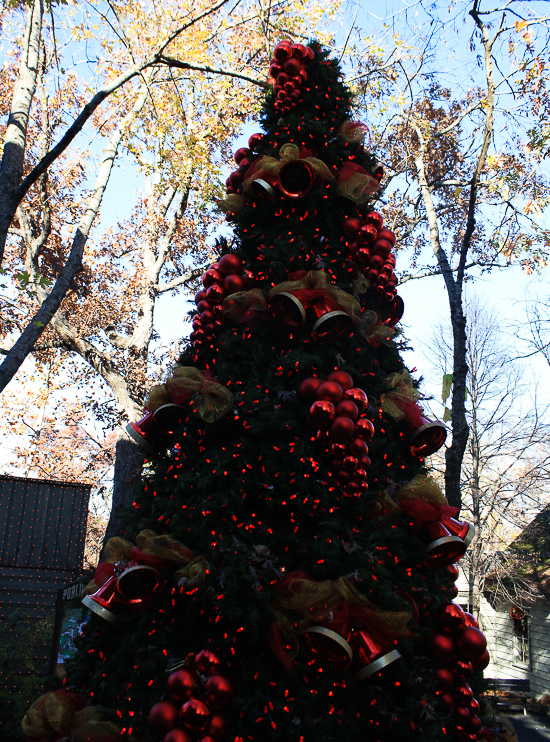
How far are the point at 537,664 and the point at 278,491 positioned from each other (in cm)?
1422

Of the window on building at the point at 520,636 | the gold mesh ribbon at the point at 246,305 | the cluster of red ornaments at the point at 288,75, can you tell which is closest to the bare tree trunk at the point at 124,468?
the gold mesh ribbon at the point at 246,305

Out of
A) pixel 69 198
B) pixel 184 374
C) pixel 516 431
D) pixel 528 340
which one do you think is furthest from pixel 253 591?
pixel 516 431

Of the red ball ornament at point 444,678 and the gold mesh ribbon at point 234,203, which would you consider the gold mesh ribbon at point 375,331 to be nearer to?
the gold mesh ribbon at point 234,203

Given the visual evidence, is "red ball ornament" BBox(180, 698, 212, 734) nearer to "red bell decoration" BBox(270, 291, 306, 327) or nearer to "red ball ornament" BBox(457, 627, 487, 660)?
"red ball ornament" BBox(457, 627, 487, 660)

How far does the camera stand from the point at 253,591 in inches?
84.0

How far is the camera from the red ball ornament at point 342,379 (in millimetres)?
2621

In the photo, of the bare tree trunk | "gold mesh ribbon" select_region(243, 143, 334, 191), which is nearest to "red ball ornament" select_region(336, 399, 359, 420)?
"gold mesh ribbon" select_region(243, 143, 334, 191)

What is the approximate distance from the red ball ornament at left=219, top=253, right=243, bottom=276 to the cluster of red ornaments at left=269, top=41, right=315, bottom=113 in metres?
1.24

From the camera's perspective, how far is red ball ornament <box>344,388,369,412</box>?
8.46 ft

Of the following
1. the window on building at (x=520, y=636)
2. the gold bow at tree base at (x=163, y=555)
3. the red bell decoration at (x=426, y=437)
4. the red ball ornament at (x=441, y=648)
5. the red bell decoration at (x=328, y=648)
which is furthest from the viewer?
the window on building at (x=520, y=636)

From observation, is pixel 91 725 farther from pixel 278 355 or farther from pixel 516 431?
pixel 516 431

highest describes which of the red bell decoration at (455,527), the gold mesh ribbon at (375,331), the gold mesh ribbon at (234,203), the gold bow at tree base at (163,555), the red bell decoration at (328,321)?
the gold mesh ribbon at (234,203)

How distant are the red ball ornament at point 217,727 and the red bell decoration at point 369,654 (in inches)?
23.0

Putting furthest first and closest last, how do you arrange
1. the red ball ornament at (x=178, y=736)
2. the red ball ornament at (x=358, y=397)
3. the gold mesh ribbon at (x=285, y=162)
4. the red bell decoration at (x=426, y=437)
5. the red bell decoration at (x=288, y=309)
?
the gold mesh ribbon at (x=285, y=162) → the red bell decoration at (x=426, y=437) → the red bell decoration at (x=288, y=309) → the red ball ornament at (x=358, y=397) → the red ball ornament at (x=178, y=736)
